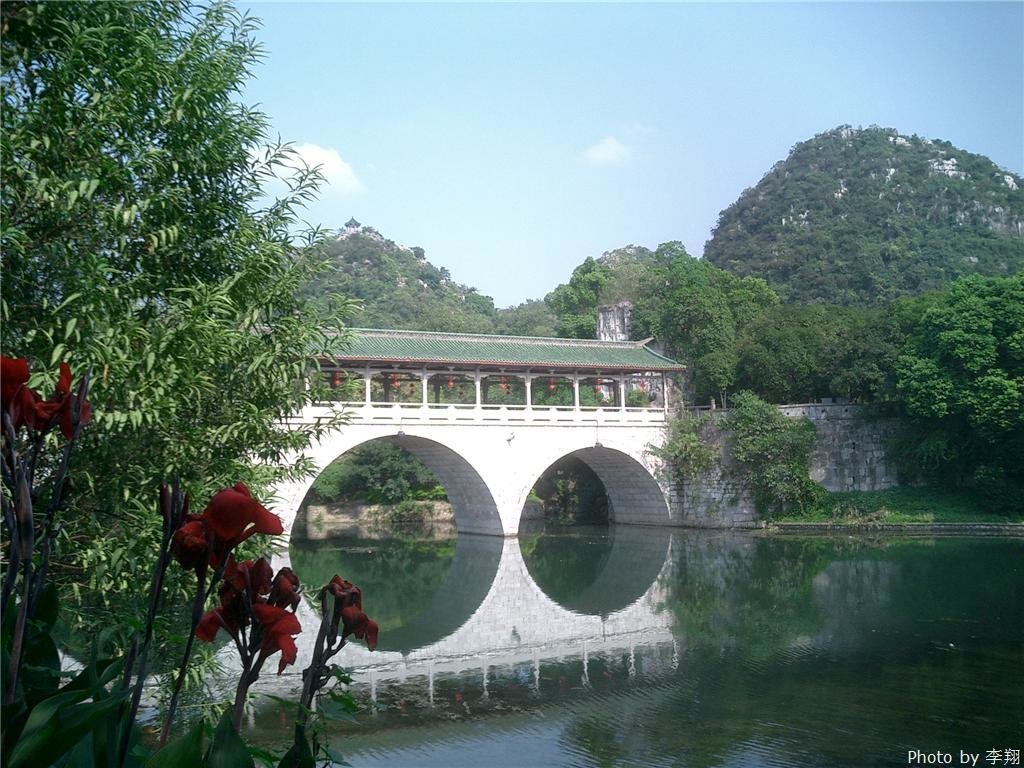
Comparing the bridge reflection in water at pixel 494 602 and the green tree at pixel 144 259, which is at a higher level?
the green tree at pixel 144 259

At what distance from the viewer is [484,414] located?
2164cm

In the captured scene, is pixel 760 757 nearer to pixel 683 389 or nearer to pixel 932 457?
pixel 932 457

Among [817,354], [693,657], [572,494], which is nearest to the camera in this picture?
[693,657]

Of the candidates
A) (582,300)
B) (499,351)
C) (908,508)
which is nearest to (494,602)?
(499,351)

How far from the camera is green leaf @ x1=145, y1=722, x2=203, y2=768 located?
4.93ft

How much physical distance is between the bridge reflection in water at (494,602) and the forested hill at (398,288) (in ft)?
60.8

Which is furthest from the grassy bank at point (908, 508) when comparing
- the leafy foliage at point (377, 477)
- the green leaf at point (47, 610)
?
the green leaf at point (47, 610)

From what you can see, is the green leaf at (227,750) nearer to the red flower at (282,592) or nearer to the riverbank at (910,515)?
the red flower at (282,592)

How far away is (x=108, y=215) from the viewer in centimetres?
493

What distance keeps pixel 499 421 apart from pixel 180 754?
2029 centimetres

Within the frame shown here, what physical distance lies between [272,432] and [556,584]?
38.8 feet

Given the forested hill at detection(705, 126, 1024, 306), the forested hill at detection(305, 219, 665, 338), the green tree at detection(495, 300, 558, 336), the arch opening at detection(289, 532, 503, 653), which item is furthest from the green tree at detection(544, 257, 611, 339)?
the arch opening at detection(289, 532, 503, 653)

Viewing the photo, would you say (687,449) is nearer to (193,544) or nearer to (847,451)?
(847,451)

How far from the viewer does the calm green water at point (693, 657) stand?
7430 mm
